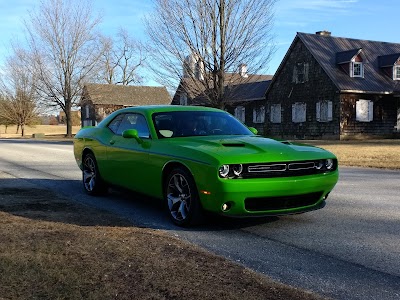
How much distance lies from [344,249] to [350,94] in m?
28.1

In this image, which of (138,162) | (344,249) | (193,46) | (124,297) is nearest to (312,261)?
(344,249)

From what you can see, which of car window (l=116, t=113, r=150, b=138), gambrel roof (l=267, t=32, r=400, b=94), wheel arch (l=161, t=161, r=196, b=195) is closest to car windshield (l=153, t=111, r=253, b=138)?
car window (l=116, t=113, r=150, b=138)

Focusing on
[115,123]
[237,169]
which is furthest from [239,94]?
[237,169]

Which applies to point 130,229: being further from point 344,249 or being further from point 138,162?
point 344,249

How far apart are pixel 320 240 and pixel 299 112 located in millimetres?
30161

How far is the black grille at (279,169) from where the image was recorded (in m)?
5.00

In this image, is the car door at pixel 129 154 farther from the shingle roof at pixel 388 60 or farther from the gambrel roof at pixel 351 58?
the shingle roof at pixel 388 60

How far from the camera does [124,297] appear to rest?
3.19m

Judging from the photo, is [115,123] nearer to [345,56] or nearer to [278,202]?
[278,202]

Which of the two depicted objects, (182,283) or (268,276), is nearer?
(182,283)

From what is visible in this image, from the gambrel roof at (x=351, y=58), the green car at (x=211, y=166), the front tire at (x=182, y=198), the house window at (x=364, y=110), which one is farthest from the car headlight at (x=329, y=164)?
the house window at (x=364, y=110)

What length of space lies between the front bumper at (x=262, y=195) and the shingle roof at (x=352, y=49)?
86.2 ft

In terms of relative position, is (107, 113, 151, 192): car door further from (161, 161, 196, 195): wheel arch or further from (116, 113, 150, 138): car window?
(161, 161, 196, 195): wheel arch

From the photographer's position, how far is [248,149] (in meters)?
5.24
